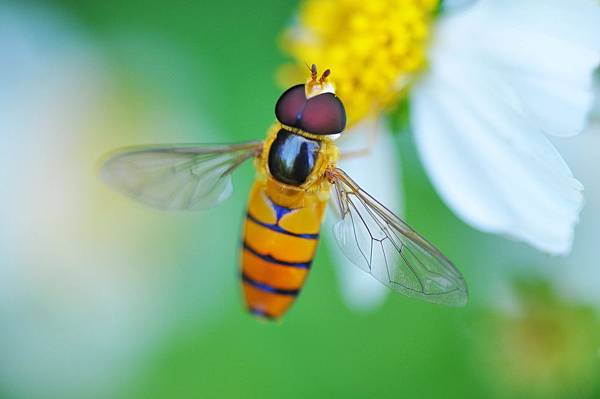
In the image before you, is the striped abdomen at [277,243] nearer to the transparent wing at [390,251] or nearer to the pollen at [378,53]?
the transparent wing at [390,251]

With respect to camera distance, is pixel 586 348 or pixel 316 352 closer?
pixel 586 348

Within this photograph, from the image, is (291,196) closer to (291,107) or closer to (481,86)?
(291,107)

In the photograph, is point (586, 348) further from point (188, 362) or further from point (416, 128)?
point (188, 362)

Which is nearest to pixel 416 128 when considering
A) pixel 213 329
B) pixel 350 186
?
pixel 350 186

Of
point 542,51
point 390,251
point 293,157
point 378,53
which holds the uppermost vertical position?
point 378,53

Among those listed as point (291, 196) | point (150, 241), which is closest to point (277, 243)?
point (291, 196)

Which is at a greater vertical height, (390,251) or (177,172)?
(177,172)

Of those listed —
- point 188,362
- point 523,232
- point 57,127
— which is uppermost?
point 57,127

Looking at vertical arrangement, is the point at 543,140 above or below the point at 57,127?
below
